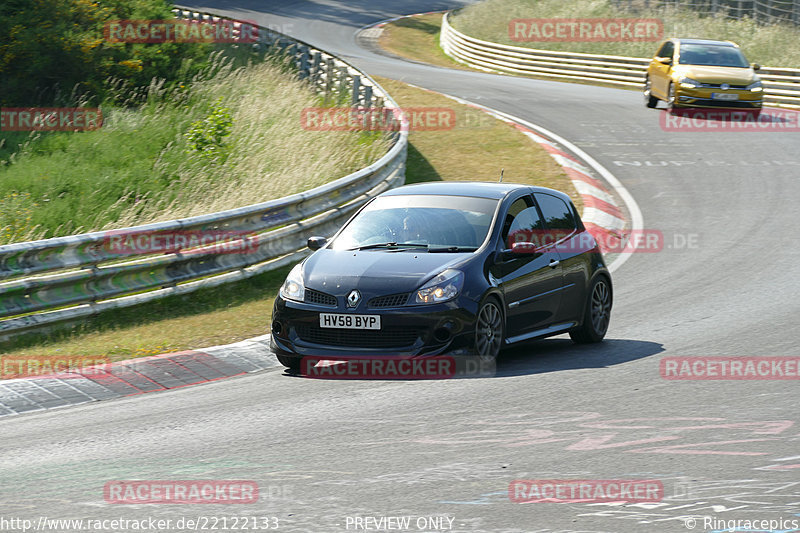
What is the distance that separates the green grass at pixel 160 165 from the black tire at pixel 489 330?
614 cm

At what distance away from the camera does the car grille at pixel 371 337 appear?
8789mm

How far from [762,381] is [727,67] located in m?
19.7

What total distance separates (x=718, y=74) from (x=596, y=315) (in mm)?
17340

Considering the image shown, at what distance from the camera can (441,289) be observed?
8906 millimetres

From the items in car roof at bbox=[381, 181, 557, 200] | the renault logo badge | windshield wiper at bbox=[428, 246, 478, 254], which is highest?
car roof at bbox=[381, 181, 557, 200]

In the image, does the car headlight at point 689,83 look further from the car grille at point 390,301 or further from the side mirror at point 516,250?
the car grille at point 390,301

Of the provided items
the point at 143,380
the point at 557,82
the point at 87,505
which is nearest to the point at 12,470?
the point at 87,505

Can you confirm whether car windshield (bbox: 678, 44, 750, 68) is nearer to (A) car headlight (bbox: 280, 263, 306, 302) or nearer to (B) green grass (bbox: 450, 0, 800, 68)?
(B) green grass (bbox: 450, 0, 800, 68)

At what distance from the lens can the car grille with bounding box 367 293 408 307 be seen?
884 cm
